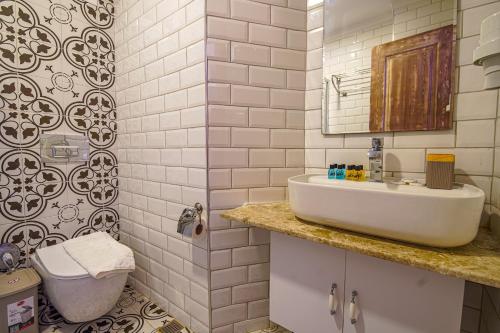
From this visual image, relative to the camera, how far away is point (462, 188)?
34.6 inches

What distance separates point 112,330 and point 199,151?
111cm

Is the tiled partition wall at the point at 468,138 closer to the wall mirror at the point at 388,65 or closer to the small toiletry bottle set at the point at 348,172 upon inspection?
the wall mirror at the point at 388,65

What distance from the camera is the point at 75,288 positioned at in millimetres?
1229

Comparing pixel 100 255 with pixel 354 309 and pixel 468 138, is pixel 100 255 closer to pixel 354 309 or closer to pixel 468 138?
pixel 354 309

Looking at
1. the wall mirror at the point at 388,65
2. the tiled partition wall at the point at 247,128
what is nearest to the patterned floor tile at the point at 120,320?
the tiled partition wall at the point at 247,128

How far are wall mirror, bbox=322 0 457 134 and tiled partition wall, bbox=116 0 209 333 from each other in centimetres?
66

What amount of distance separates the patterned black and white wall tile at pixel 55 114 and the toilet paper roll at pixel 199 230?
3.44ft

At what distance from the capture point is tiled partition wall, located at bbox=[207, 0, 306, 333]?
1.15 metres

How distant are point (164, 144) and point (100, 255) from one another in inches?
27.5

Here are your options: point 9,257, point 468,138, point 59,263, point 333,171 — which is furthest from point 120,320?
point 468,138

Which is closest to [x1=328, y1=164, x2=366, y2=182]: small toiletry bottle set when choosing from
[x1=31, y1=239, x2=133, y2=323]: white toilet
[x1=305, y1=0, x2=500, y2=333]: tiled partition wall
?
[x1=305, y1=0, x2=500, y2=333]: tiled partition wall

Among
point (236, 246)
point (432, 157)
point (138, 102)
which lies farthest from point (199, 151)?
point (432, 157)

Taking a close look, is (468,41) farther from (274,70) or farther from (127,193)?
(127,193)

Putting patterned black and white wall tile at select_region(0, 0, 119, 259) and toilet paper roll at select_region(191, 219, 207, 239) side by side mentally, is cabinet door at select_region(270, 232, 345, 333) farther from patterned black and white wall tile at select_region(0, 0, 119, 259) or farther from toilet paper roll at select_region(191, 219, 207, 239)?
patterned black and white wall tile at select_region(0, 0, 119, 259)
